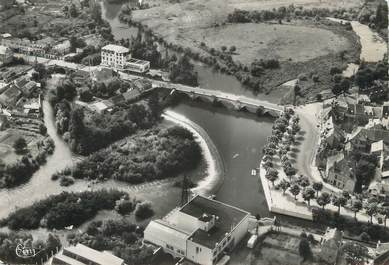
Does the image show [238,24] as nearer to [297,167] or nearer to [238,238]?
[297,167]

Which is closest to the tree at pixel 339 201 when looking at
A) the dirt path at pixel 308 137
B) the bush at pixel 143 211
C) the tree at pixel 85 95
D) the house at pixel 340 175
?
the house at pixel 340 175

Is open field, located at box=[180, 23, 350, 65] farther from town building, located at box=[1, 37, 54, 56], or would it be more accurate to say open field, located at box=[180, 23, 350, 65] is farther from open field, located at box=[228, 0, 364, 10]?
town building, located at box=[1, 37, 54, 56]

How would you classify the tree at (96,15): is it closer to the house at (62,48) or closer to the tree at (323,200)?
the house at (62,48)

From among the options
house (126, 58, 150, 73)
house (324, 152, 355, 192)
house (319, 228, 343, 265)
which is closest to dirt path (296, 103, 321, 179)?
house (324, 152, 355, 192)

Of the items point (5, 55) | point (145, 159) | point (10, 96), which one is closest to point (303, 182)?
point (145, 159)

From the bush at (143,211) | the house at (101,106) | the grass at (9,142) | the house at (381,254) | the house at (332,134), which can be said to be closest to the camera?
the house at (381,254)

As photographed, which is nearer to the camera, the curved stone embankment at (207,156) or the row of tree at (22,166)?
the row of tree at (22,166)

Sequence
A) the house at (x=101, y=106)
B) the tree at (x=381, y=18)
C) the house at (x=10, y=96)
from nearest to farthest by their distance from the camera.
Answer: the house at (x=101, y=106), the house at (x=10, y=96), the tree at (x=381, y=18)
